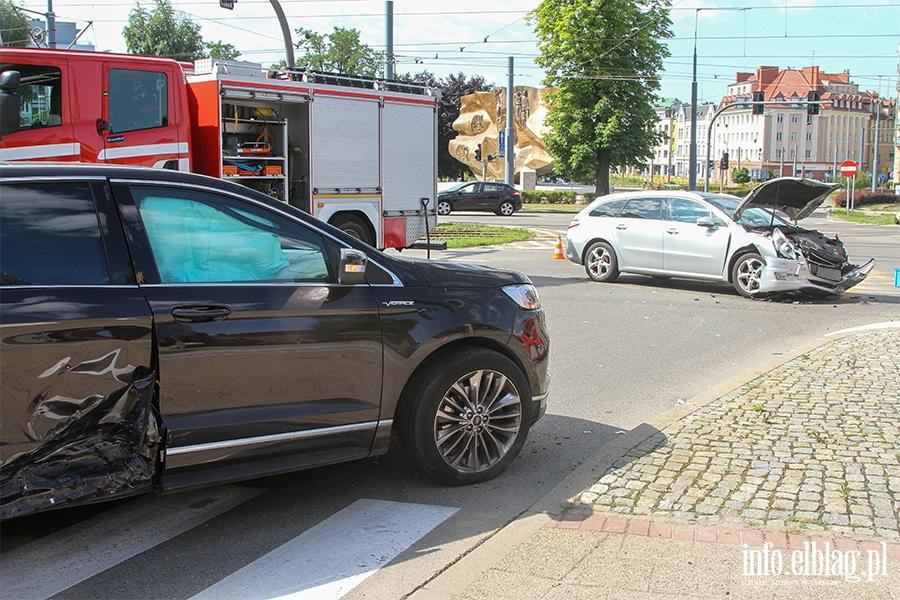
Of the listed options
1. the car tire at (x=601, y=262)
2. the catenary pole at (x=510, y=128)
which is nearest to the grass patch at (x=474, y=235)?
the car tire at (x=601, y=262)

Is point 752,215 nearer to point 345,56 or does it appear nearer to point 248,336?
point 248,336

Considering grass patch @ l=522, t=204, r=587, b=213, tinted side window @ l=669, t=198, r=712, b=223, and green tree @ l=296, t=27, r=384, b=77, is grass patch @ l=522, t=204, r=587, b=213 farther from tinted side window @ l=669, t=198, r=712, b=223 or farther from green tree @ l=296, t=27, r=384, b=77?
tinted side window @ l=669, t=198, r=712, b=223

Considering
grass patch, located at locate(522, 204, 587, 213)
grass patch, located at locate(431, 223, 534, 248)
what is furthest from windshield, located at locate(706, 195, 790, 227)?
grass patch, located at locate(522, 204, 587, 213)

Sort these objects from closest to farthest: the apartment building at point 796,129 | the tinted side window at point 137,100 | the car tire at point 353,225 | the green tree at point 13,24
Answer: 1. the tinted side window at point 137,100
2. the car tire at point 353,225
3. the green tree at point 13,24
4. the apartment building at point 796,129

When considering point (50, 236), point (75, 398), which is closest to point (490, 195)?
point (50, 236)

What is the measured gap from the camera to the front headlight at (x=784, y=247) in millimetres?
12656

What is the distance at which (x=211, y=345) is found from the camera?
4.18 meters

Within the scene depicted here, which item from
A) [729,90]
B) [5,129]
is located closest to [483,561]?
[5,129]

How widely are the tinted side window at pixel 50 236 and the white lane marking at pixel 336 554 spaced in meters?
1.48

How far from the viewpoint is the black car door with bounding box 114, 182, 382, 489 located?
13.6 ft

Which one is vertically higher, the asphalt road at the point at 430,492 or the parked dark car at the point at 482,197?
the parked dark car at the point at 482,197

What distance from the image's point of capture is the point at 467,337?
5.07 meters
